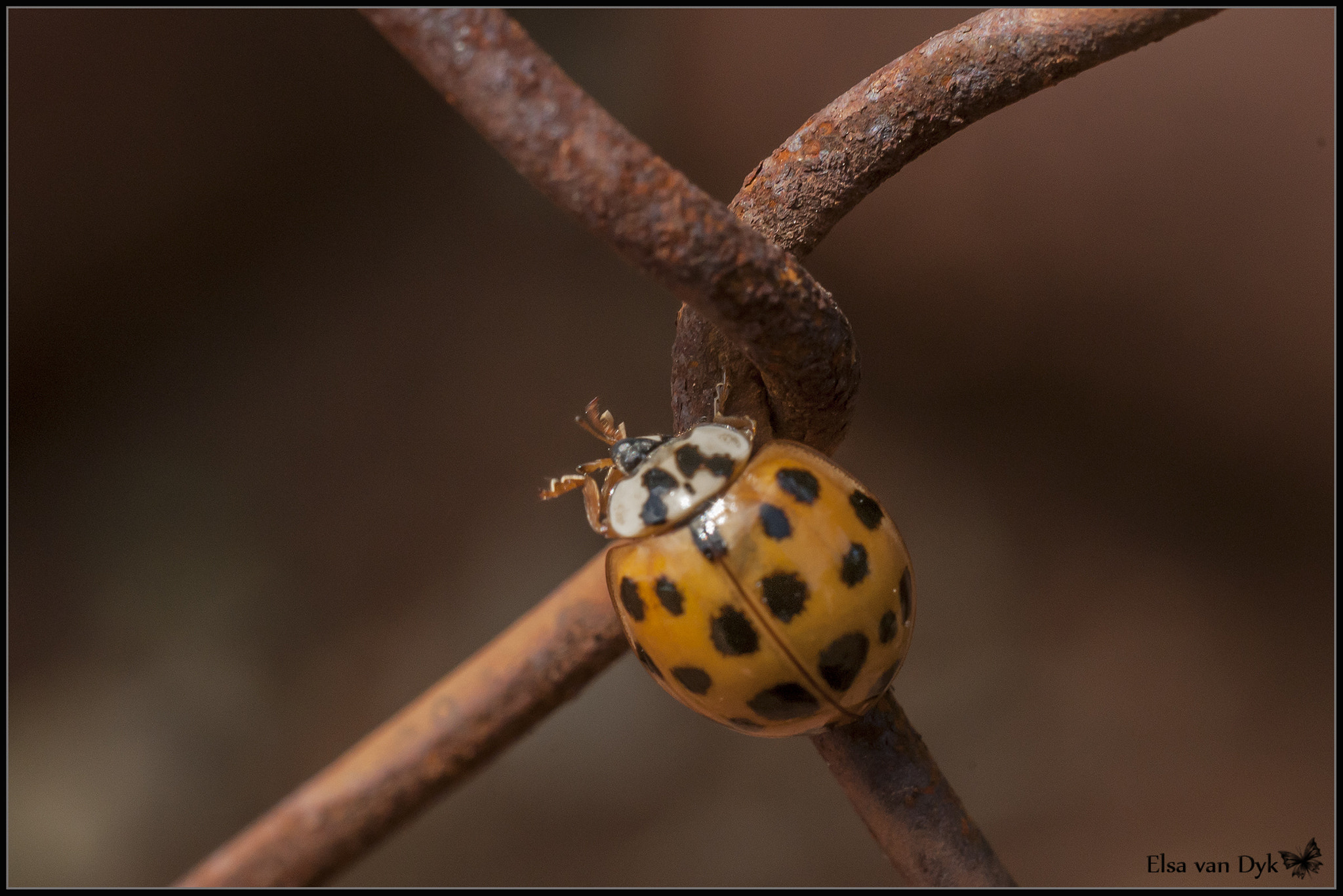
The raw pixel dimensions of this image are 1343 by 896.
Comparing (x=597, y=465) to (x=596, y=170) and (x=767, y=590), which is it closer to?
(x=767, y=590)

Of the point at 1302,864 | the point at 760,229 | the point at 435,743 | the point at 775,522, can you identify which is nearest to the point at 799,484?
the point at 775,522

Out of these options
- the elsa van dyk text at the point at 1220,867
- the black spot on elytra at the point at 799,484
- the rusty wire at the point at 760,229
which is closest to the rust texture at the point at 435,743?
the rusty wire at the point at 760,229

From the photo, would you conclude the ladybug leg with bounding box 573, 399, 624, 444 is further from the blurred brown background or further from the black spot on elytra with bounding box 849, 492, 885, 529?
the blurred brown background

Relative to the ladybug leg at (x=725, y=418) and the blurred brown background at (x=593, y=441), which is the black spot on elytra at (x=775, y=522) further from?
the blurred brown background at (x=593, y=441)

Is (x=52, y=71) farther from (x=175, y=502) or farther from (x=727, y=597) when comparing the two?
(x=727, y=597)

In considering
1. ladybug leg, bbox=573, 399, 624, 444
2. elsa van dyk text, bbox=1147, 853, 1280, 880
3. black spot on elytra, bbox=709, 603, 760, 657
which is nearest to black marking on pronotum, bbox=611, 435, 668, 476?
ladybug leg, bbox=573, 399, 624, 444

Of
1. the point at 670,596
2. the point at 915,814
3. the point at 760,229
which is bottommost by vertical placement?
the point at 915,814
